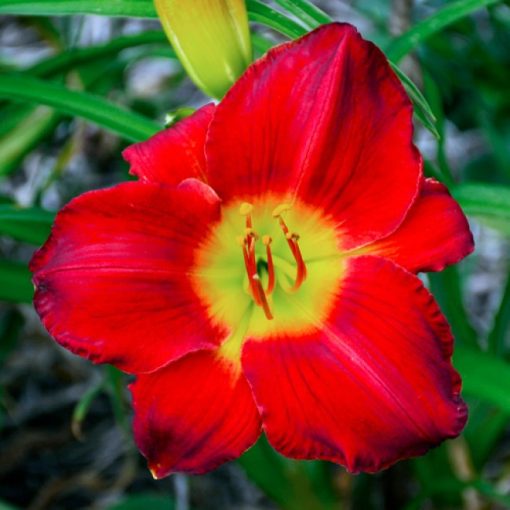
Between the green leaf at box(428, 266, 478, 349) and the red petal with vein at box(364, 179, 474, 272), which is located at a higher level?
the red petal with vein at box(364, 179, 474, 272)

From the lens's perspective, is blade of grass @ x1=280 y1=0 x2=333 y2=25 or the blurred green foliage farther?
the blurred green foliage

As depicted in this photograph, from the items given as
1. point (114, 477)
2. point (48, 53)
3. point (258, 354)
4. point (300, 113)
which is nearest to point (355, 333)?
point (258, 354)

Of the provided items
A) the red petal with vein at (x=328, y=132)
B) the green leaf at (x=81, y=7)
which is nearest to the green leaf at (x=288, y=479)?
the red petal with vein at (x=328, y=132)

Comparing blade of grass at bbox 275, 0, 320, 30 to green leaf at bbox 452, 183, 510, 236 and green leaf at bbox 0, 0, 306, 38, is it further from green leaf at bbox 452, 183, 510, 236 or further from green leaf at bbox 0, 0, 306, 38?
green leaf at bbox 452, 183, 510, 236

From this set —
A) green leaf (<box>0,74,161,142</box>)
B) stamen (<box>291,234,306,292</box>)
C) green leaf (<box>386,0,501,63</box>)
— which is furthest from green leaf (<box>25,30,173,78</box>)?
stamen (<box>291,234,306,292</box>)

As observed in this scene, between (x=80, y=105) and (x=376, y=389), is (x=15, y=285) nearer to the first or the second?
(x=80, y=105)
